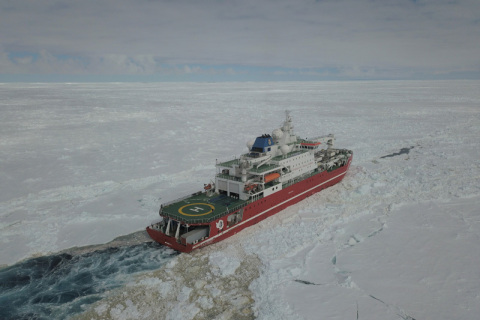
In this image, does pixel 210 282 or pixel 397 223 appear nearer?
pixel 210 282

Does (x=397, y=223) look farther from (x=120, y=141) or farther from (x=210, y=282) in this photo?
(x=120, y=141)

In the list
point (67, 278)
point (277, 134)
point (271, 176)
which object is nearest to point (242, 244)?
point (271, 176)

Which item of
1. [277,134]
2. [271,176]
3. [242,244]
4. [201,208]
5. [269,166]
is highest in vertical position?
[277,134]

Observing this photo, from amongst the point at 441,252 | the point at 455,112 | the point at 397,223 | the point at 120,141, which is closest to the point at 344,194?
the point at 397,223

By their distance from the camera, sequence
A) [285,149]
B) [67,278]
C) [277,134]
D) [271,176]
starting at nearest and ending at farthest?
1. [67,278]
2. [271,176]
3. [285,149]
4. [277,134]

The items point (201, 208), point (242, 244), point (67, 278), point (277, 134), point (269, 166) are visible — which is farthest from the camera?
point (277, 134)

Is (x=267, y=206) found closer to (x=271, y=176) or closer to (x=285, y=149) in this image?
(x=271, y=176)
